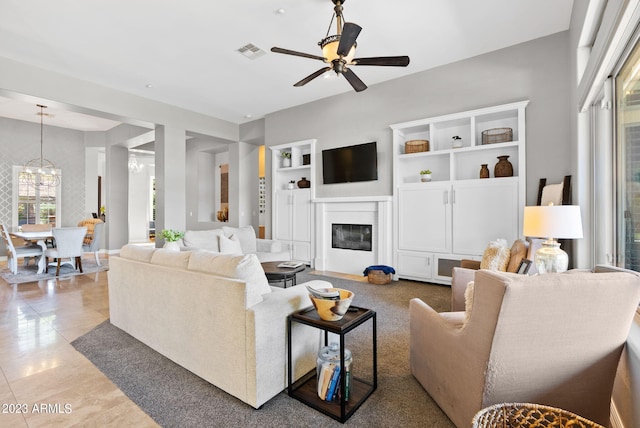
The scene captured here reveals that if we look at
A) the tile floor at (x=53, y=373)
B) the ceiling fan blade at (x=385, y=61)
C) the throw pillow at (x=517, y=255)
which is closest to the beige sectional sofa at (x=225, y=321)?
the tile floor at (x=53, y=373)

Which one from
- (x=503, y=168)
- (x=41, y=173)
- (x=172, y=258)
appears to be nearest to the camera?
(x=172, y=258)

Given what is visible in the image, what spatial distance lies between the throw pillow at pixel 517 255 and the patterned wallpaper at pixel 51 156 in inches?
396

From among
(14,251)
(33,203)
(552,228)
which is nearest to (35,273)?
(14,251)

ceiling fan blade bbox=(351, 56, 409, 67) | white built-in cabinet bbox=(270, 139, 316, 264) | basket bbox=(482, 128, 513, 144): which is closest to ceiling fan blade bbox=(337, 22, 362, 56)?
ceiling fan blade bbox=(351, 56, 409, 67)

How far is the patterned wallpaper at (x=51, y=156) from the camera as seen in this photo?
734 cm

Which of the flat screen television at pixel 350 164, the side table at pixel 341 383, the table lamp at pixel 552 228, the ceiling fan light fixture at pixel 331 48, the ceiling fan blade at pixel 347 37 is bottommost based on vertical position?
the side table at pixel 341 383

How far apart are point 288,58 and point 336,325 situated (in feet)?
12.8

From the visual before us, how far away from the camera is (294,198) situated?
638cm

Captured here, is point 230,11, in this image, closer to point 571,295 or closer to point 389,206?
point 389,206

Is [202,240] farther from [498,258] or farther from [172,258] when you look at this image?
[498,258]

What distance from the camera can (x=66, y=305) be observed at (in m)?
3.85

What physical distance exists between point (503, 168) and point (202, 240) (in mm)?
4474

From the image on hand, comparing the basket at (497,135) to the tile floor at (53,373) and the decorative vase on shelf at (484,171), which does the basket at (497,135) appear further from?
the tile floor at (53,373)

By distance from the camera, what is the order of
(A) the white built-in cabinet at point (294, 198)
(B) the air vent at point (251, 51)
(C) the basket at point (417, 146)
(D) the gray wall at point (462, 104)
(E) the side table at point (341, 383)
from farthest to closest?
(A) the white built-in cabinet at point (294, 198), (C) the basket at point (417, 146), (B) the air vent at point (251, 51), (D) the gray wall at point (462, 104), (E) the side table at point (341, 383)
